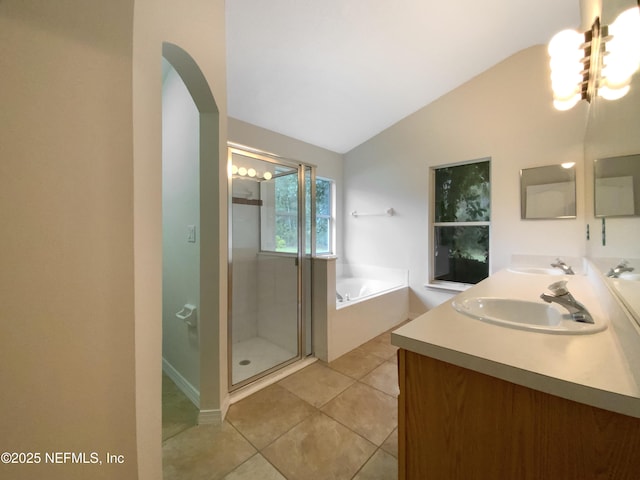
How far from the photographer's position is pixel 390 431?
1479 mm

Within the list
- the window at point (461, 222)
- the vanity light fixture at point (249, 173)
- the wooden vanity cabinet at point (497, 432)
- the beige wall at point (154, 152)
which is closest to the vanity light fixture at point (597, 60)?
the wooden vanity cabinet at point (497, 432)

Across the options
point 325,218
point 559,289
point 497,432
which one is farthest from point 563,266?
point 325,218

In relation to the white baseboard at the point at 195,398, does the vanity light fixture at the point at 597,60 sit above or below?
above

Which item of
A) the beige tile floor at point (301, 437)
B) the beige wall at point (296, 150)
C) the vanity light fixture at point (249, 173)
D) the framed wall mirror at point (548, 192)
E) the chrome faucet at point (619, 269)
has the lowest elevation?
the beige tile floor at point (301, 437)

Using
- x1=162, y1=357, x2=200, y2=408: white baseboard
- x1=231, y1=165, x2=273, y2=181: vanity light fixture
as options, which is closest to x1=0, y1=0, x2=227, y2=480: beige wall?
x1=162, y1=357, x2=200, y2=408: white baseboard

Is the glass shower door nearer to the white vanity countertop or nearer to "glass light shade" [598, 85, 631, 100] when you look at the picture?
the white vanity countertop

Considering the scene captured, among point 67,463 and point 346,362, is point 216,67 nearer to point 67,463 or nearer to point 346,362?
point 67,463

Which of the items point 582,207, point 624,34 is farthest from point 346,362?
point 582,207

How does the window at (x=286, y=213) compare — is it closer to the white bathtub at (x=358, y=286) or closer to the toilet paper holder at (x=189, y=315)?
the toilet paper holder at (x=189, y=315)

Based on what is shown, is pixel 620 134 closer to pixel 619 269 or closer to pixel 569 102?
pixel 619 269

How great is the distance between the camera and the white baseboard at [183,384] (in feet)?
5.85

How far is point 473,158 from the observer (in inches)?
111

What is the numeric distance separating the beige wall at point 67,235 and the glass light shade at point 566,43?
2318 mm

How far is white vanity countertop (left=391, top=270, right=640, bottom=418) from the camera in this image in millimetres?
513
